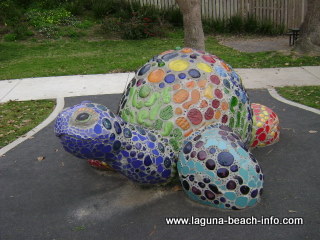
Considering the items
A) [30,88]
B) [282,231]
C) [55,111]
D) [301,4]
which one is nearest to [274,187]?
[282,231]

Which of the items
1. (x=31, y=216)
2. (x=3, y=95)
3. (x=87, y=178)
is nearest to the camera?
(x=31, y=216)

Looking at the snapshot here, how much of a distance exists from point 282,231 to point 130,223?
154 centimetres

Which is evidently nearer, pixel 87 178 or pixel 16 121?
pixel 87 178

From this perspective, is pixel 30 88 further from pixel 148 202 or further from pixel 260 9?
pixel 260 9

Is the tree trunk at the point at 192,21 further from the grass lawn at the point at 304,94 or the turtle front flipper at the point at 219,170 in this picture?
the turtle front flipper at the point at 219,170

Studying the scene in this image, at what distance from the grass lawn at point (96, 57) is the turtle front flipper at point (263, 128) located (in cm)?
540

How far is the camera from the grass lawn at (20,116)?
7160 millimetres

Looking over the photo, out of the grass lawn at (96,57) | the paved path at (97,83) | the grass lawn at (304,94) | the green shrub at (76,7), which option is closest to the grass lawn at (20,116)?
the paved path at (97,83)

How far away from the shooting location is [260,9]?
53.8 ft

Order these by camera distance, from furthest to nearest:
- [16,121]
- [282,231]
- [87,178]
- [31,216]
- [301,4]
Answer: [301,4], [16,121], [87,178], [31,216], [282,231]

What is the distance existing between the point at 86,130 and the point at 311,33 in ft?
31.5

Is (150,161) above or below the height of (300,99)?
above

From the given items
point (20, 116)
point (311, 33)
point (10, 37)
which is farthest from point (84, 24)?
point (20, 116)

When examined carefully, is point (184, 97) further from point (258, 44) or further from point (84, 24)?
point (84, 24)
